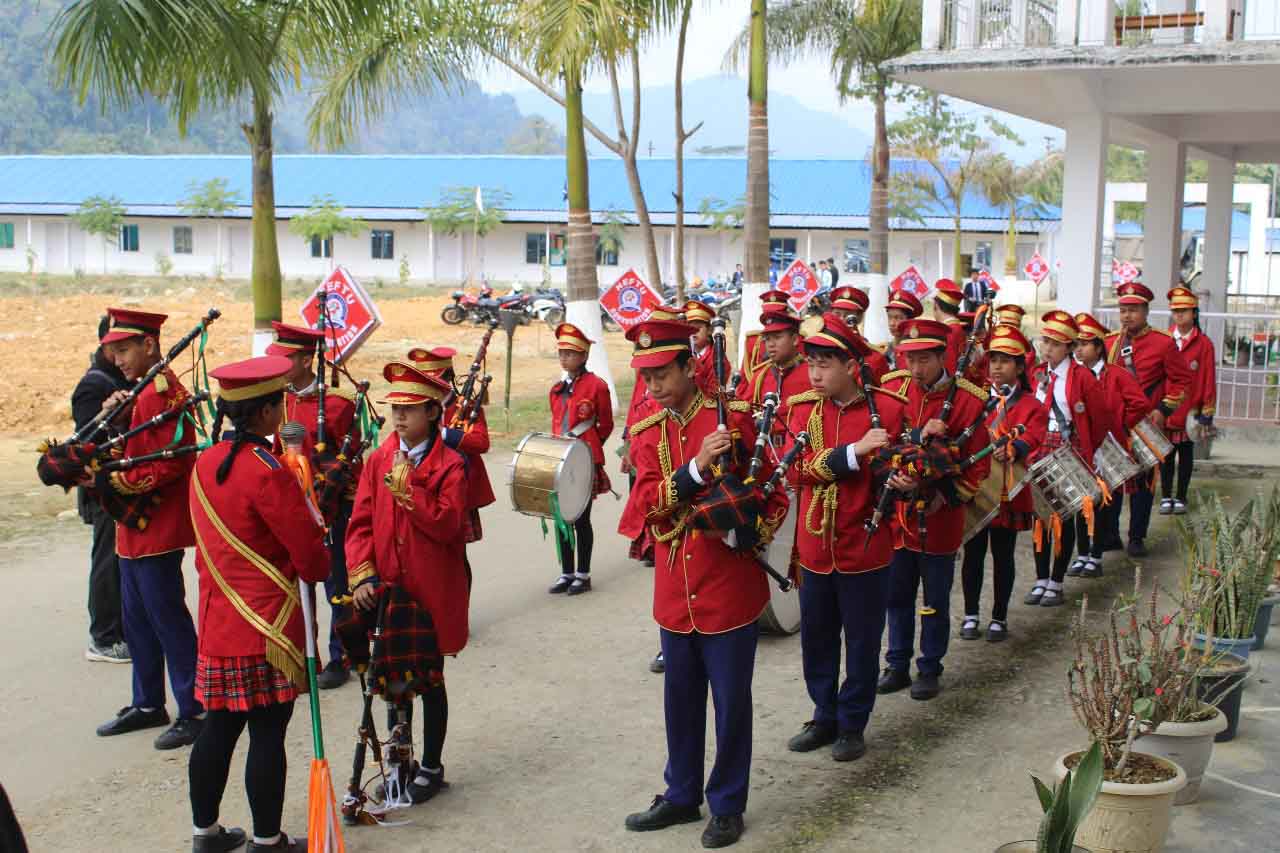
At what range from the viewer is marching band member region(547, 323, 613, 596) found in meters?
8.98

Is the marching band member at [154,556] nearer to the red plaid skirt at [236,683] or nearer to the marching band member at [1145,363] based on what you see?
the red plaid skirt at [236,683]

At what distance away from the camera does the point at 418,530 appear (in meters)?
5.64

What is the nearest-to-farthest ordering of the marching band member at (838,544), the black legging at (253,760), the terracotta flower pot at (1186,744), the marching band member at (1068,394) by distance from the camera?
the black legging at (253,760) < the terracotta flower pot at (1186,744) < the marching band member at (838,544) < the marching band member at (1068,394)

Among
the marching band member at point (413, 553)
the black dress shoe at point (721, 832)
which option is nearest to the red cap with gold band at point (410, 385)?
the marching band member at point (413, 553)

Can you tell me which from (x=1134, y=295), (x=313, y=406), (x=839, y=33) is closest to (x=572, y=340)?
(x=313, y=406)

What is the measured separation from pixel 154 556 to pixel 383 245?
161 feet

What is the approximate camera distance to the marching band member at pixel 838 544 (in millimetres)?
6043

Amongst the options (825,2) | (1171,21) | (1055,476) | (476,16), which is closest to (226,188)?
(825,2)

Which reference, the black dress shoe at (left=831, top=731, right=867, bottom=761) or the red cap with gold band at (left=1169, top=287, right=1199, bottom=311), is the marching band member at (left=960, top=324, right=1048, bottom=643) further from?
the red cap with gold band at (left=1169, top=287, right=1199, bottom=311)

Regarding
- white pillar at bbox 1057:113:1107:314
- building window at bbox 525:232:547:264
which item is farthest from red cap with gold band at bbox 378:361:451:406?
building window at bbox 525:232:547:264

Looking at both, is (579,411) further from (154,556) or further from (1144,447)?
(1144,447)

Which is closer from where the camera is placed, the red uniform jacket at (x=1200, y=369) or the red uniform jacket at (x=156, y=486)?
the red uniform jacket at (x=156, y=486)

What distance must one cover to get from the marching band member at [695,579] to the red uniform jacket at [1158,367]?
6.32 meters

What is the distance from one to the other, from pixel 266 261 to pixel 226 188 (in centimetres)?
4444
